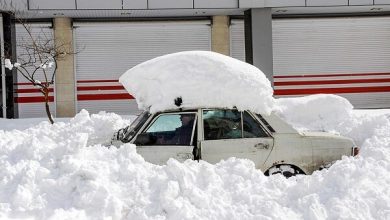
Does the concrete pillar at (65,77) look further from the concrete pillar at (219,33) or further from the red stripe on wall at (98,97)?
the concrete pillar at (219,33)

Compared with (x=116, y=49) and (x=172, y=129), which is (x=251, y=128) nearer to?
(x=172, y=129)

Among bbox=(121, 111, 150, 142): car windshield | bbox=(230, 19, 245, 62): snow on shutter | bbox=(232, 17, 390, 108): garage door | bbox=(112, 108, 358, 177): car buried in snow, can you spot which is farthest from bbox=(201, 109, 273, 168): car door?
bbox=(232, 17, 390, 108): garage door

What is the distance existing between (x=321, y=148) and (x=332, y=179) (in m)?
1.30

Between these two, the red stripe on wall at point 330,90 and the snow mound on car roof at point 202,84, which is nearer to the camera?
the snow mound on car roof at point 202,84

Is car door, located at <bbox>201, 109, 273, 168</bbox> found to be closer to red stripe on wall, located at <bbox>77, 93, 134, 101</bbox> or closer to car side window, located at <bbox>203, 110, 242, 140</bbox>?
car side window, located at <bbox>203, 110, 242, 140</bbox>

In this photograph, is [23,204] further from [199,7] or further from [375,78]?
[375,78]

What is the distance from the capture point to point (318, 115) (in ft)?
35.9

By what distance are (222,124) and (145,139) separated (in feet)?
3.38

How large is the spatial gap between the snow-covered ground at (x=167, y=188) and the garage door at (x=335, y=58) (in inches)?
467

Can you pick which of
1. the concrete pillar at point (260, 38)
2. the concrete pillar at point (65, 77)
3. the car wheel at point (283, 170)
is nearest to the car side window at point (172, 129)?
the car wheel at point (283, 170)

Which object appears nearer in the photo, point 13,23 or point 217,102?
point 217,102

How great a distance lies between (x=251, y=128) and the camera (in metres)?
5.92

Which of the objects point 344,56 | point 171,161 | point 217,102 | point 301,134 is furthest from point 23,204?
point 344,56

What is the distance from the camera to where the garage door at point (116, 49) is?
1652 centimetres
